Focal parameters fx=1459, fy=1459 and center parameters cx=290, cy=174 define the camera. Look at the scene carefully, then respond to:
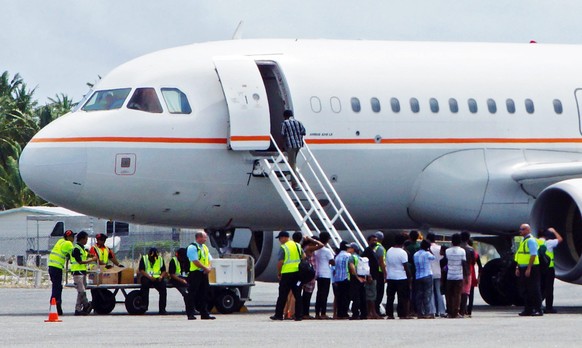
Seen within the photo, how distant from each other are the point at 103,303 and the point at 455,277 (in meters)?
6.97

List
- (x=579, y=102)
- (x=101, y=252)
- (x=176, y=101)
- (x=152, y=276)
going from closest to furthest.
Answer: (x=176, y=101), (x=152, y=276), (x=101, y=252), (x=579, y=102)

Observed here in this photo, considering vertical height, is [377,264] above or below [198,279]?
above

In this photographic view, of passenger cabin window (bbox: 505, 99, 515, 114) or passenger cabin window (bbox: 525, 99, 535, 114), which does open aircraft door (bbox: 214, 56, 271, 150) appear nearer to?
passenger cabin window (bbox: 505, 99, 515, 114)

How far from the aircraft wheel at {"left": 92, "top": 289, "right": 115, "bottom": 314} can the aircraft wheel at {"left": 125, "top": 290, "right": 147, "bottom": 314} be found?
601 millimetres

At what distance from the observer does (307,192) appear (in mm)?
26281

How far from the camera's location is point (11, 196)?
7544 centimetres

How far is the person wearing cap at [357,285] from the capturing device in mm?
24531

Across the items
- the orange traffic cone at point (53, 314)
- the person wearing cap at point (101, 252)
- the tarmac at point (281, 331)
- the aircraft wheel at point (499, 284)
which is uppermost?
the person wearing cap at point (101, 252)

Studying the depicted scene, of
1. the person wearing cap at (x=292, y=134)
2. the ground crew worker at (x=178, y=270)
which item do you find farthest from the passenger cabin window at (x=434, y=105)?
the ground crew worker at (x=178, y=270)

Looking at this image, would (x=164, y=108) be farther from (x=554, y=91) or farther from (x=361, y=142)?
(x=554, y=91)

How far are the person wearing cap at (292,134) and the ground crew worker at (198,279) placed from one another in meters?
2.36

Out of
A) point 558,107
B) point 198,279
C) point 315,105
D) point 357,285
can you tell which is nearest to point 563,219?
point 558,107

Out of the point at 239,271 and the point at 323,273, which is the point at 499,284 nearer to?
the point at 239,271

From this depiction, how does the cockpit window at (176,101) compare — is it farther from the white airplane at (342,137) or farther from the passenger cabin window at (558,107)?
the passenger cabin window at (558,107)
